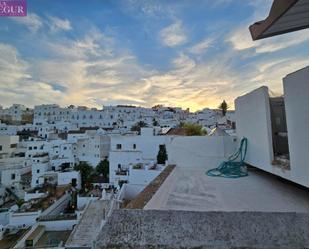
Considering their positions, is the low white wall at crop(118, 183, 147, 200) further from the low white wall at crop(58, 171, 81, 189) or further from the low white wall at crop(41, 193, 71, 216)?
the low white wall at crop(58, 171, 81, 189)

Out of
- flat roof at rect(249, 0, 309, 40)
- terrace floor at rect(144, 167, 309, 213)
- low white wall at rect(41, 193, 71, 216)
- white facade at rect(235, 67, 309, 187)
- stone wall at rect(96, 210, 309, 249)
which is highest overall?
flat roof at rect(249, 0, 309, 40)

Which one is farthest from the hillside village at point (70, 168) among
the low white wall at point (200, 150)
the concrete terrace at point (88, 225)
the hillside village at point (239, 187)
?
the low white wall at point (200, 150)

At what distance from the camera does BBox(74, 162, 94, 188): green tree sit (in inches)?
971

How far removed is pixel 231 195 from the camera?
123 inches

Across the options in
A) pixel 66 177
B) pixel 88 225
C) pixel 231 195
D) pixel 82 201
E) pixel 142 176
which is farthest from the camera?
pixel 66 177

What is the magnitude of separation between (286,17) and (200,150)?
3.91m

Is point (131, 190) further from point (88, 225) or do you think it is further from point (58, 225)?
point (58, 225)

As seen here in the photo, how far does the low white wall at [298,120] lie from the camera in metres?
2.49

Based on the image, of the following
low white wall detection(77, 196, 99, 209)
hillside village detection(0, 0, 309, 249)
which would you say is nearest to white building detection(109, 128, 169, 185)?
low white wall detection(77, 196, 99, 209)

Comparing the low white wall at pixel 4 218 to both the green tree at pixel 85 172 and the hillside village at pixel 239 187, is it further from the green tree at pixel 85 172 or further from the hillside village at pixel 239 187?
the green tree at pixel 85 172

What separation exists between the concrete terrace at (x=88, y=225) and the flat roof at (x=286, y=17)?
1149cm

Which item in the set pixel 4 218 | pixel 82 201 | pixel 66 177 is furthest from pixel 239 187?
pixel 66 177

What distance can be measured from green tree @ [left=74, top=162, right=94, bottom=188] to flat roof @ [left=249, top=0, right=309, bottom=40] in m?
25.3

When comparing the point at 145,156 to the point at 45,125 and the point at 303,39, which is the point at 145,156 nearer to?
the point at 303,39
